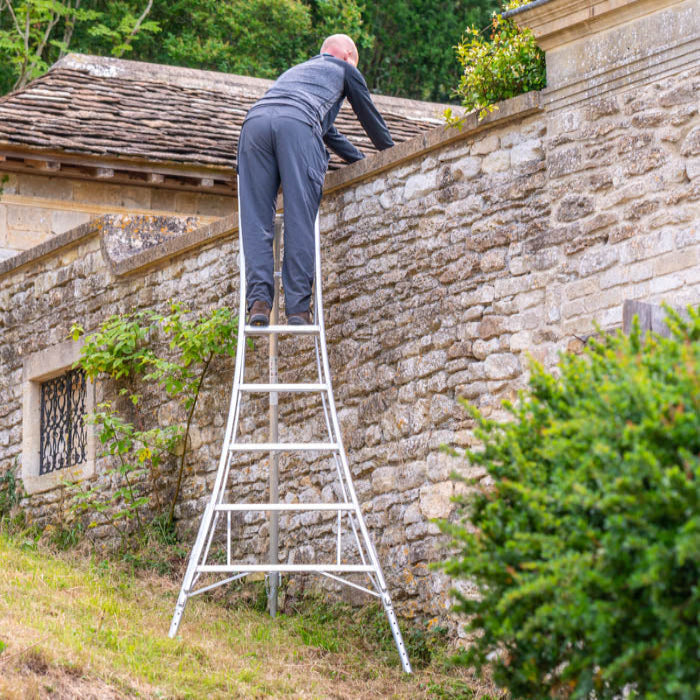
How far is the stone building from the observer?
16.8ft

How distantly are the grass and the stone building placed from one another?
38 centimetres

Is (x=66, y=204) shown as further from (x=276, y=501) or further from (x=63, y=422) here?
(x=276, y=501)

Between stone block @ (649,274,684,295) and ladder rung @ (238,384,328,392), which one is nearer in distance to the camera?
stone block @ (649,274,684,295)

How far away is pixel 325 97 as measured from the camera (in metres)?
6.19

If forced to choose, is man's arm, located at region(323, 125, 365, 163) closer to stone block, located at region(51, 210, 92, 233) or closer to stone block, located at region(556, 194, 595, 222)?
stone block, located at region(556, 194, 595, 222)

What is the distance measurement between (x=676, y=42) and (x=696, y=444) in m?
2.82

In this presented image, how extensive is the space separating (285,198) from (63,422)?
3.22 meters

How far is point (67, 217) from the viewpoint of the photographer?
10312 mm

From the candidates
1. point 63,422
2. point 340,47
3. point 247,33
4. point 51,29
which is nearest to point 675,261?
point 340,47

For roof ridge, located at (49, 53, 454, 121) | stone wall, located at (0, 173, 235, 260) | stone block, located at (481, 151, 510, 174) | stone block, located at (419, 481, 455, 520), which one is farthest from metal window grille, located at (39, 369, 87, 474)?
roof ridge, located at (49, 53, 454, 121)

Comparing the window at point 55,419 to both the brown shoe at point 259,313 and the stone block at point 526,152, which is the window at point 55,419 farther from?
the stone block at point 526,152

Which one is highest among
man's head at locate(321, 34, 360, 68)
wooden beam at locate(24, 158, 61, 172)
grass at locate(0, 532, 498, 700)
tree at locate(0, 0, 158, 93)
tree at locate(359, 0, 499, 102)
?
tree at locate(359, 0, 499, 102)

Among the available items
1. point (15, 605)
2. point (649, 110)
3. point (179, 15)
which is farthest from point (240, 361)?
point (179, 15)

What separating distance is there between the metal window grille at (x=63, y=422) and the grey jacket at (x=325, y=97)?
286 centimetres
